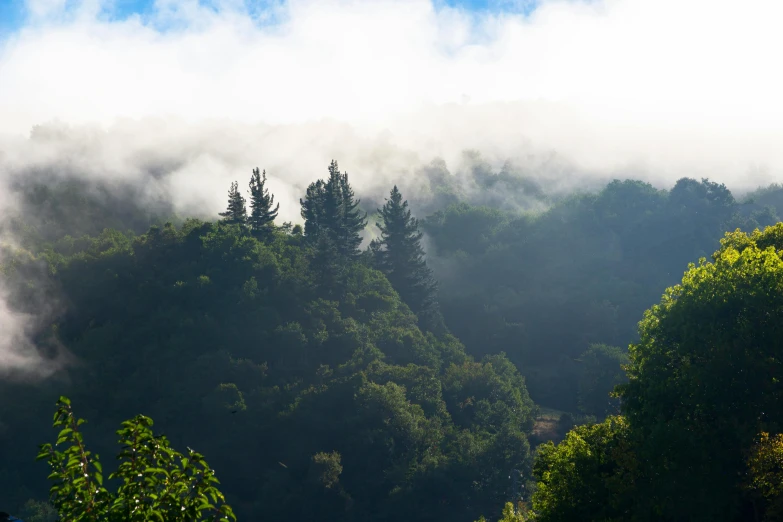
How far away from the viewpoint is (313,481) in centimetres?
7719

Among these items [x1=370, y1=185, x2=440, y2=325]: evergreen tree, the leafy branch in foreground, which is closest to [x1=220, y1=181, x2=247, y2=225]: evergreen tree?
[x1=370, y1=185, x2=440, y2=325]: evergreen tree

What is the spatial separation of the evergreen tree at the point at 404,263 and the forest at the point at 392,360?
0.38 m

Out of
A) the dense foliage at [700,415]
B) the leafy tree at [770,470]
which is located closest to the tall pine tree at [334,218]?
the dense foliage at [700,415]

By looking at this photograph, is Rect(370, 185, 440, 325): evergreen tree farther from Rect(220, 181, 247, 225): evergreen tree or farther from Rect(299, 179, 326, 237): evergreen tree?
Rect(220, 181, 247, 225): evergreen tree

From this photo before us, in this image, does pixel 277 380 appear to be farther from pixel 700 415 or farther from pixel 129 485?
pixel 129 485

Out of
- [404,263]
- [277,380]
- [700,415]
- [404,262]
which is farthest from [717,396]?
[404,262]

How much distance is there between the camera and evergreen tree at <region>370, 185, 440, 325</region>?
116 m

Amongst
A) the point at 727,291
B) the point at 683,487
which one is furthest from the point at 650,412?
the point at 727,291

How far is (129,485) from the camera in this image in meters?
14.1

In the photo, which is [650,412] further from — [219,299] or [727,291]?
[219,299]

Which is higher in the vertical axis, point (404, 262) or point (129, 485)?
point (404, 262)

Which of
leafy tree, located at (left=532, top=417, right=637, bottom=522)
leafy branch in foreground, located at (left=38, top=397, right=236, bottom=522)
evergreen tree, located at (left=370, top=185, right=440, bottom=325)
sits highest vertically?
evergreen tree, located at (left=370, top=185, right=440, bottom=325)

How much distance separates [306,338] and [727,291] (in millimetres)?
70257

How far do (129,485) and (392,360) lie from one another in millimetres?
84199
